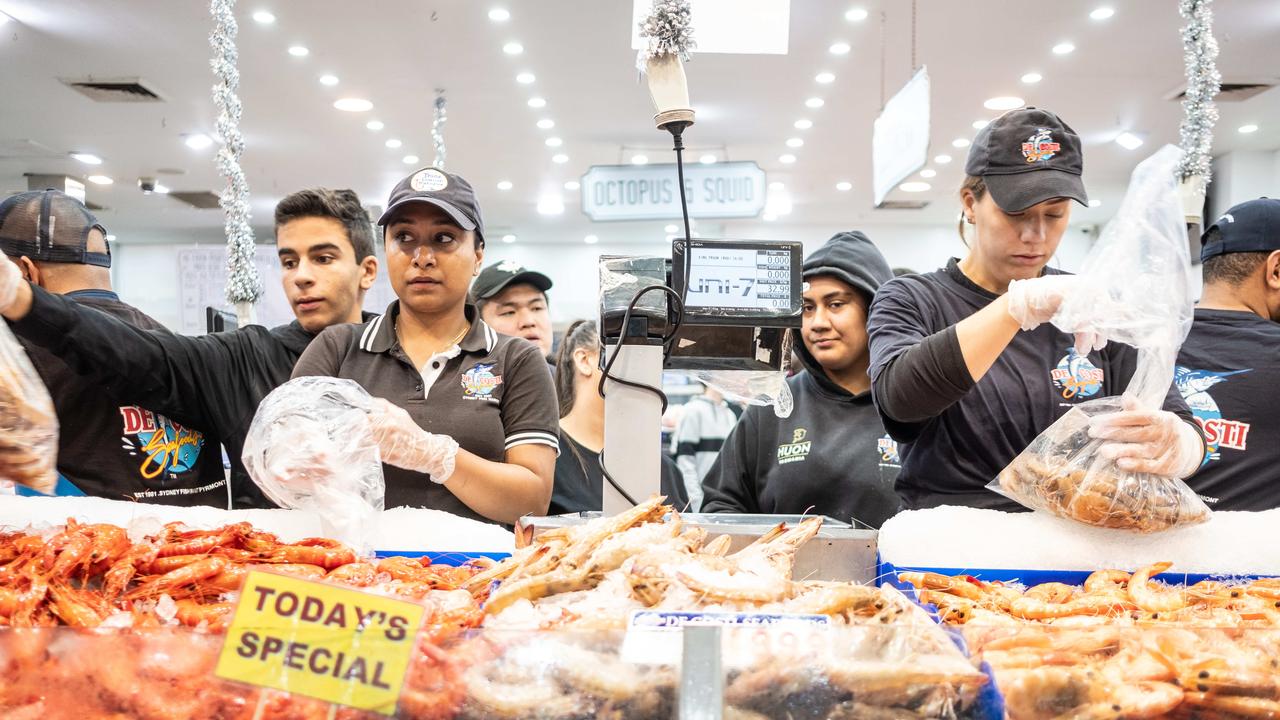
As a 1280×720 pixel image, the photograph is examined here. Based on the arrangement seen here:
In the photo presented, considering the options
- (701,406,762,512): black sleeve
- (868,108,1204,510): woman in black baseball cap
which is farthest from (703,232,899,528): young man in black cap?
A: (868,108,1204,510): woman in black baseball cap

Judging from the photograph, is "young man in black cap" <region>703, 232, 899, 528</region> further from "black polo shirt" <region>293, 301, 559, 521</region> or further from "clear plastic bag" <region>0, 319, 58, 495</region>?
"clear plastic bag" <region>0, 319, 58, 495</region>

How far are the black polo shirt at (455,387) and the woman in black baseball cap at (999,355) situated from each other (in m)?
0.79

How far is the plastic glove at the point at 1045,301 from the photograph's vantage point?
1573mm

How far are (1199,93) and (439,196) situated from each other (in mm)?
3571

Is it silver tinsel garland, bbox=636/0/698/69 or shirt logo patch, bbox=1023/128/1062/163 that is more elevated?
silver tinsel garland, bbox=636/0/698/69

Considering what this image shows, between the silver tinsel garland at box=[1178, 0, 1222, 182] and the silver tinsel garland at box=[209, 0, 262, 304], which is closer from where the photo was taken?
the silver tinsel garland at box=[1178, 0, 1222, 182]

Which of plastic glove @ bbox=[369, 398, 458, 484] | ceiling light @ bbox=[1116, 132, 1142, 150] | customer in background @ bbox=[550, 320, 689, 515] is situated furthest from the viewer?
ceiling light @ bbox=[1116, 132, 1142, 150]

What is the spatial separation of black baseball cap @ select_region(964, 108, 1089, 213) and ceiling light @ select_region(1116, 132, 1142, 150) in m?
8.72

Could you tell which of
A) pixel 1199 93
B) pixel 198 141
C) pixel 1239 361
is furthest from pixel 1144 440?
pixel 198 141

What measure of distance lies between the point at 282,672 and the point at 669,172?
731 cm

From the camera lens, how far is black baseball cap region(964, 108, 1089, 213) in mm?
1841

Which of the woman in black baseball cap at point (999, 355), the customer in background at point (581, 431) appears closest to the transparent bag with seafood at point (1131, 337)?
the woman in black baseball cap at point (999, 355)

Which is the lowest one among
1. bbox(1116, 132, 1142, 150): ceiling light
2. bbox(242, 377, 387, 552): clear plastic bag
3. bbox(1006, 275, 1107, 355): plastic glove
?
bbox(242, 377, 387, 552): clear plastic bag

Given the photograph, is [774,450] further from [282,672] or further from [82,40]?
[82,40]
